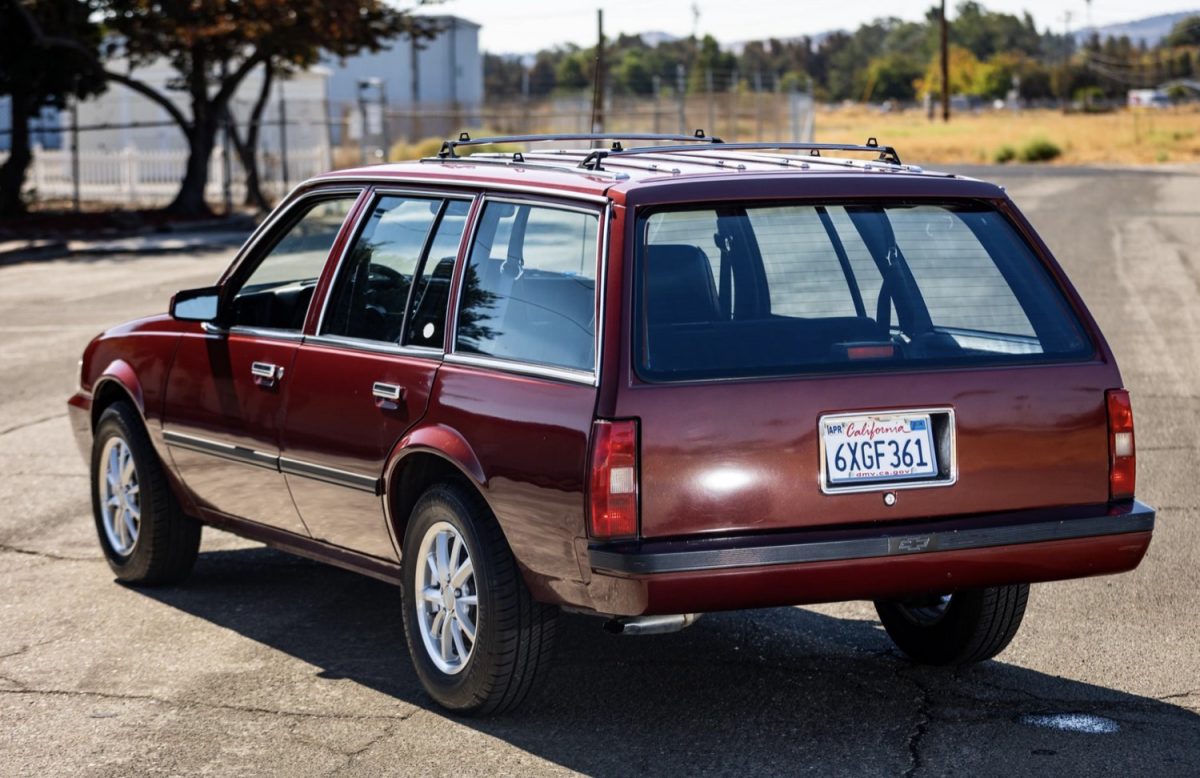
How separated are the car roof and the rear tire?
132 cm

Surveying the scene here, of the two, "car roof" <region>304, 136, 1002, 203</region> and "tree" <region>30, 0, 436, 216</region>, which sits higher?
"tree" <region>30, 0, 436, 216</region>

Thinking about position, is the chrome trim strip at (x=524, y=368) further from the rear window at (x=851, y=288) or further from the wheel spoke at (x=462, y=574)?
the wheel spoke at (x=462, y=574)

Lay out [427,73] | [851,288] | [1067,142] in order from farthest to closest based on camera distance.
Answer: [427,73]
[1067,142]
[851,288]

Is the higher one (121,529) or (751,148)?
(751,148)

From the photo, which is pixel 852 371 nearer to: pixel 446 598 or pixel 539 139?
pixel 446 598

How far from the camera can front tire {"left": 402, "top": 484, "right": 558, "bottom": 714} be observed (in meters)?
4.99

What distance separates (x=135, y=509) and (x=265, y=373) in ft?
4.18

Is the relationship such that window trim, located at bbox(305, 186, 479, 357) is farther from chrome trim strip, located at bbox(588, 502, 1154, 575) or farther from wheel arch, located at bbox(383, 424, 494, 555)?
chrome trim strip, located at bbox(588, 502, 1154, 575)

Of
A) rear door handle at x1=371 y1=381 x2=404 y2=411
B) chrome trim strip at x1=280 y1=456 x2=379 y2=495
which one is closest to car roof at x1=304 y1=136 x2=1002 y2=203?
rear door handle at x1=371 y1=381 x2=404 y2=411

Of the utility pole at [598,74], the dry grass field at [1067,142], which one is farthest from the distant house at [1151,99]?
the utility pole at [598,74]

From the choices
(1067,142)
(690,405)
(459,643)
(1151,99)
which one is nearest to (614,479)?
(690,405)

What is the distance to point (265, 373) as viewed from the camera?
6105 mm

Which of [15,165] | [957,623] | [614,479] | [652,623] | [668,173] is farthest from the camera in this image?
[15,165]

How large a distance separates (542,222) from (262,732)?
5.75ft
